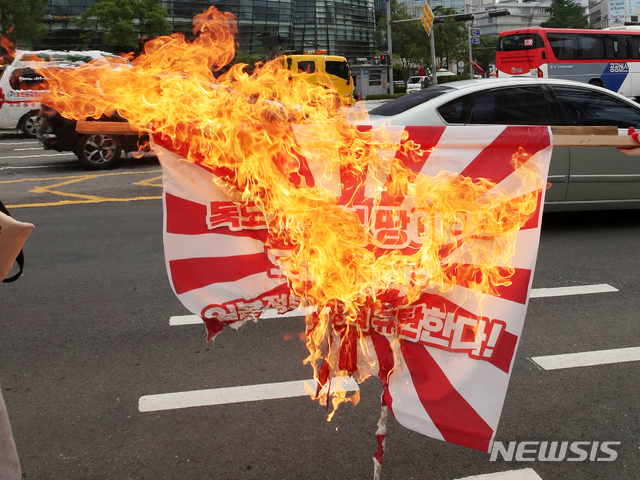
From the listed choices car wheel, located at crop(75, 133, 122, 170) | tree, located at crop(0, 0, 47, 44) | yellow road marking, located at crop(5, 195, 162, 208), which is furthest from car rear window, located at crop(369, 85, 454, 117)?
tree, located at crop(0, 0, 47, 44)

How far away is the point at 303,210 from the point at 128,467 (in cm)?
159

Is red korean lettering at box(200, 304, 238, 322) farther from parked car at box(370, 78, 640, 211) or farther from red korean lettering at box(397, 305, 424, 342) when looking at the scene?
parked car at box(370, 78, 640, 211)

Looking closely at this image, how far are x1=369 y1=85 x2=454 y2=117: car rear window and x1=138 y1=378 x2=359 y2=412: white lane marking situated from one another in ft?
12.2

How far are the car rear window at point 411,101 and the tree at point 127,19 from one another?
24.9 meters

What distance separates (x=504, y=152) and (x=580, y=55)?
78.6ft

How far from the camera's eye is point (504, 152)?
7.09 feet

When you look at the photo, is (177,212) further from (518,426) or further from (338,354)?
(518,426)

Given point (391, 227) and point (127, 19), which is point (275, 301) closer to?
point (391, 227)

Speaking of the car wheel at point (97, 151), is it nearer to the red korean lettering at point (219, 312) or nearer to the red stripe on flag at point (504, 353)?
the red korean lettering at point (219, 312)

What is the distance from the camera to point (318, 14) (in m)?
44.5

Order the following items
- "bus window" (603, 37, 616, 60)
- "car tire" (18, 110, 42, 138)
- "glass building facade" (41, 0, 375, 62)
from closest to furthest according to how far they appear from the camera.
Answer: "car tire" (18, 110, 42, 138) → "bus window" (603, 37, 616, 60) → "glass building facade" (41, 0, 375, 62)

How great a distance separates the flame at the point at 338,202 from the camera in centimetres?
212

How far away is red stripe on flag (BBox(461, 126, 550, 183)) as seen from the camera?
2143mm

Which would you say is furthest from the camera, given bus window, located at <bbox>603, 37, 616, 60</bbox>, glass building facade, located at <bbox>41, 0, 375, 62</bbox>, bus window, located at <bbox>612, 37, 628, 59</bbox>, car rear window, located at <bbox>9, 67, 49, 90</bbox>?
glass building facade, located at <bbox>41, 0, 375, 62</bbox>
